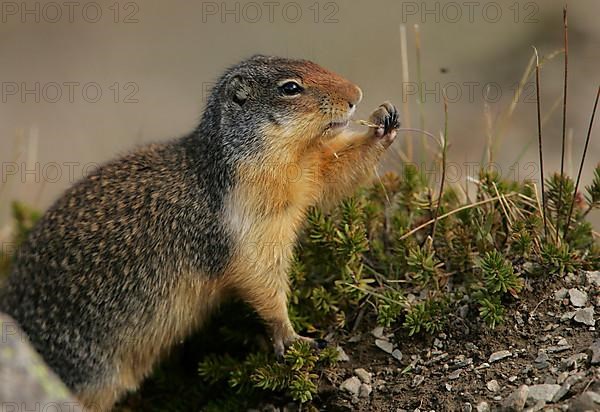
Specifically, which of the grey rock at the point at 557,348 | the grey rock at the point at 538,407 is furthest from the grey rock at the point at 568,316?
the grey rock at the point at 538,407

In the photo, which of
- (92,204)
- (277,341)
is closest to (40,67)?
(92,204)

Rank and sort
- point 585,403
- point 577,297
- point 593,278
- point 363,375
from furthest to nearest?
point 363,375, point 593,278, point 577,297, point 585,403

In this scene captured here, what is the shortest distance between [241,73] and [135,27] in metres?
10.9

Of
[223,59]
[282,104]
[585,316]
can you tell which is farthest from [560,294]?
[223,59]

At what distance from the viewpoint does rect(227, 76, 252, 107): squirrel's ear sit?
6.17m

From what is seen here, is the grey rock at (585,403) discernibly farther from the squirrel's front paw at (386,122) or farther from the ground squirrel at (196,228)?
the squirrel's front paw at (386,122)

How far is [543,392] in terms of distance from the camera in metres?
4.88

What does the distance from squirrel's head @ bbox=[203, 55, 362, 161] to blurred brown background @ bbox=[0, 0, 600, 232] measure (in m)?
5.78

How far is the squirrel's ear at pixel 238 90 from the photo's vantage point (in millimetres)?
6168

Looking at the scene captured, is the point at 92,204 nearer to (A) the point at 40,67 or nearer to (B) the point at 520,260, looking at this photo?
(B) the point at 520,260

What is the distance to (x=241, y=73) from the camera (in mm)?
6270

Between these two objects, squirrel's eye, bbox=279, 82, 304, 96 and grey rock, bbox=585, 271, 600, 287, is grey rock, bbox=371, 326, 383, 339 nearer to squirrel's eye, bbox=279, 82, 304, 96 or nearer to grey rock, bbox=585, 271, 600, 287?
grey rock, bbox=585, 271, 600, 287

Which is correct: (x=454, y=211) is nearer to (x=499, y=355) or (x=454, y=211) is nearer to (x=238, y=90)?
(x=499, y=355)

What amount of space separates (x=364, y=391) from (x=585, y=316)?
1.49m
